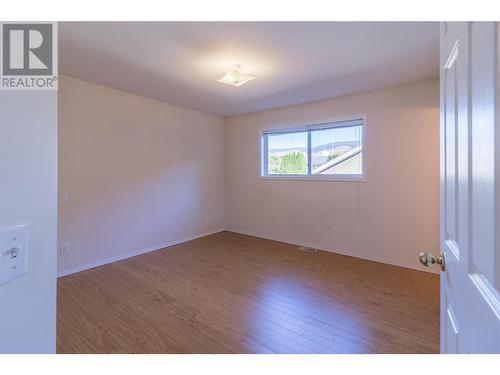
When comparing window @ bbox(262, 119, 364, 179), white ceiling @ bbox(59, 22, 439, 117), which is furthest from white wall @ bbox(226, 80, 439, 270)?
white ceiling @ bbox(59, 22, 439, 117)

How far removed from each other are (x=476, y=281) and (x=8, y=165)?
44.4 inches

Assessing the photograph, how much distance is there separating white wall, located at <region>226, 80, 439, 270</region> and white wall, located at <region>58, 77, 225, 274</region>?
118 cm

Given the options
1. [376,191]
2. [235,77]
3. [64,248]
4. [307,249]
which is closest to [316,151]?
[376,191]

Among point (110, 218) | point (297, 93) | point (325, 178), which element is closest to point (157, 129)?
point (110, 218)

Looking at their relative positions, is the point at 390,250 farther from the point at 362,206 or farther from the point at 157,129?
the point at 157,129

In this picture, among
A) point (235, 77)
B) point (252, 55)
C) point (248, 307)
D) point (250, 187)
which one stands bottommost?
point (248, 307)

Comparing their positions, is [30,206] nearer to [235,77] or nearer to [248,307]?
[248,307]

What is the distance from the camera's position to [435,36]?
6.46ft

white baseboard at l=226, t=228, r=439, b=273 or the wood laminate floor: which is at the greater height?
white baseboard at l=226, t=228, r=439, b=273

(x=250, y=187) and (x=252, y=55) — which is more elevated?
(x=252, y=55)

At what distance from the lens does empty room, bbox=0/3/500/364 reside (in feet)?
1.89

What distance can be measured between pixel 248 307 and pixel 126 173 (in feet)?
8.19

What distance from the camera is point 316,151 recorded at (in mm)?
3918

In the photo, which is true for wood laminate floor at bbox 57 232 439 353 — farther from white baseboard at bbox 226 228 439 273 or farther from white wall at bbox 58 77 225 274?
white wall at bbox 58 77 225 274
